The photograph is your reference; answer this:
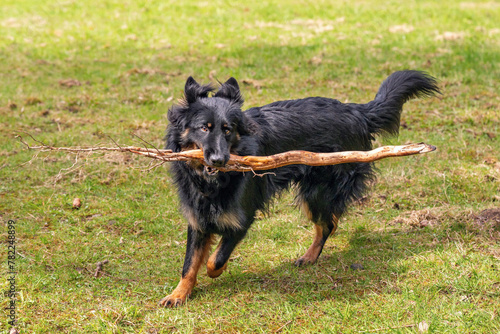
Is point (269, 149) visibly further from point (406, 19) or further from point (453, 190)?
point (406, 19)

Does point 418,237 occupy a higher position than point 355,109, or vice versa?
point 355,109

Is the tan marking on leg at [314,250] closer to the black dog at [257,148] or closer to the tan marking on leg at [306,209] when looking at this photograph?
the black dog at [257,148]

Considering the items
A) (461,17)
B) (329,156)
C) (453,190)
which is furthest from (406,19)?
(329,156)

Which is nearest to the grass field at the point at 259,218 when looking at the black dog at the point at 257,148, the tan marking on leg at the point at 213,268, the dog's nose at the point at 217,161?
the tan marking on leg at the point at 213,268

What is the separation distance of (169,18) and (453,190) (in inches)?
398

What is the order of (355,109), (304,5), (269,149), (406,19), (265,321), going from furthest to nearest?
(304,5) → (406,19) → (355,109) → (269,149) → (265,321)

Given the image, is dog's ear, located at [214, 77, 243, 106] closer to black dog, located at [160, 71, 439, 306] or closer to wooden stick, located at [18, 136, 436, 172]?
black dog, located at [160, 71, 439, 306]

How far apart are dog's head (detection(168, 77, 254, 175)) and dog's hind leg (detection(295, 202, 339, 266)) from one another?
54.6 inches

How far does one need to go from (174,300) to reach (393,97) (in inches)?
120

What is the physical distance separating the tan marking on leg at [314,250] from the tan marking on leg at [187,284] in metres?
1.06

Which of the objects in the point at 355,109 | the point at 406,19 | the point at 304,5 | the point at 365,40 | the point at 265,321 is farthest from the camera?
the point at 304,5

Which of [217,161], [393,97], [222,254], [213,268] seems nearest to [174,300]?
[213,268]

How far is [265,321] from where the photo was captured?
424cm

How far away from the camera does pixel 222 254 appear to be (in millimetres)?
4652
